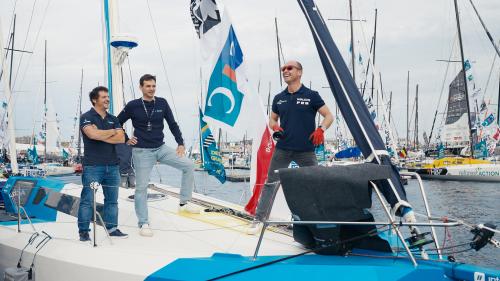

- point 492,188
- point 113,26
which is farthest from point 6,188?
point 492,188

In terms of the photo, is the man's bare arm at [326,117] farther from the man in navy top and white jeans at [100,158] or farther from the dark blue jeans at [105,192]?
the dark blue jeans at [105,192]

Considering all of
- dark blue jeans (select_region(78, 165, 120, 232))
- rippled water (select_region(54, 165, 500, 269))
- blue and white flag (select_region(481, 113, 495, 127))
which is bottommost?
rippled water (select_region(54, 165, 500, 269))

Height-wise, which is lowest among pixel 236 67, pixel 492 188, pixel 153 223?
pixel 492 188

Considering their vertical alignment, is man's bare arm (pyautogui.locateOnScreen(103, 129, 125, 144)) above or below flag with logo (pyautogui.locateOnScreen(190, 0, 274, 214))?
below

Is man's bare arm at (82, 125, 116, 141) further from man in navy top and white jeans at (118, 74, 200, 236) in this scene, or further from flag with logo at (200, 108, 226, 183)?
flag with logo at (200, 108, 226, 183)

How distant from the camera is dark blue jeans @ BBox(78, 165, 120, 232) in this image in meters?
4.24

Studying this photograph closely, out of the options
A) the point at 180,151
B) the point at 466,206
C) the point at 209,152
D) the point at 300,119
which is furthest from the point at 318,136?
the point at 466,206

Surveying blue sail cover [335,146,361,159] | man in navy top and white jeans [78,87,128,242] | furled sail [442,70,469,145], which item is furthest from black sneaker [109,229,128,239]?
furled sail [442,70,469,145]

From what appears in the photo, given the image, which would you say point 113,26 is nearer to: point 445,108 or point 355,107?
point 355,107

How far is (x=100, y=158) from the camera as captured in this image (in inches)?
175

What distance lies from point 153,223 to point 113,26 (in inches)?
150

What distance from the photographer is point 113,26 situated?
7.24 meters

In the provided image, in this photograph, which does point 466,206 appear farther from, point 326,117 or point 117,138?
point 117,138

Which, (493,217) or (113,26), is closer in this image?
(113,26)
